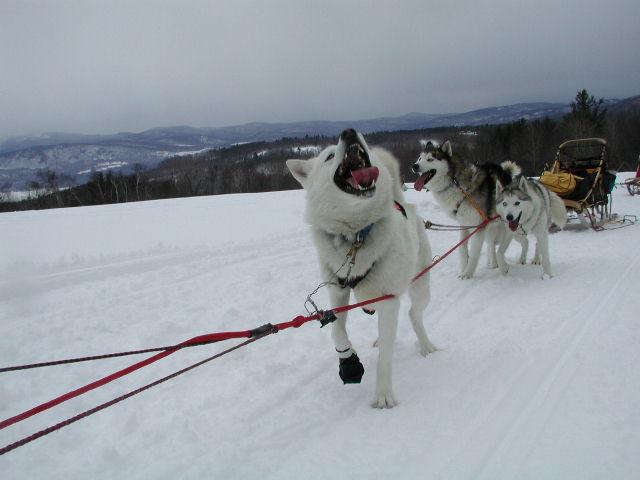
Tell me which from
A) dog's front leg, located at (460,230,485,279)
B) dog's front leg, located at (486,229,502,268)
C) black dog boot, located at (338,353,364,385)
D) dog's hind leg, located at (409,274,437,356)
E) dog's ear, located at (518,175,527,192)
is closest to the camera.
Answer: black dog boot, located at (338,353,364,385)

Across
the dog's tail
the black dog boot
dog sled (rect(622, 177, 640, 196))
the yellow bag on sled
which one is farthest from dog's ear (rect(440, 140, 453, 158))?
dog sled (rect(622, 177, 640, 196))

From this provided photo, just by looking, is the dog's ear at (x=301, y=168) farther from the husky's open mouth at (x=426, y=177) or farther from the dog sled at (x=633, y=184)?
the dog sled at (x=633, y=184)

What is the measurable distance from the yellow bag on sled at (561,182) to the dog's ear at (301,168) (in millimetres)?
6261

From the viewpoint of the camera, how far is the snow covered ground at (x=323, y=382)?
2.03m

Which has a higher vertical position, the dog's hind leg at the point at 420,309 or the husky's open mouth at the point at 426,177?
the husky's open mouth at the point at 426,177

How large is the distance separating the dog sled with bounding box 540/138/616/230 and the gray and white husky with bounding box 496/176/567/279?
7.68 feet

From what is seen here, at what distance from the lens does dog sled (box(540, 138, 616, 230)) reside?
734cm

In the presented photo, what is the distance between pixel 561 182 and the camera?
724cm

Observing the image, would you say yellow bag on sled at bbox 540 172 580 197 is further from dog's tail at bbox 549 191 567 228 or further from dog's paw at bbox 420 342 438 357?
dog's paw at bbox 420 342 438 357

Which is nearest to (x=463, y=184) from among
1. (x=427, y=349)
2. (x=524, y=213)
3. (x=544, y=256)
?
(x=524, y=213)

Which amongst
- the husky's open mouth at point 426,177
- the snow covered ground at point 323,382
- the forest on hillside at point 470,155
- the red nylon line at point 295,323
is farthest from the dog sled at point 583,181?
the forest on hillside at point 470,155

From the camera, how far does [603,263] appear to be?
5.34 metres

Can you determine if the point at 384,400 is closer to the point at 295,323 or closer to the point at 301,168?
the point at 295,323

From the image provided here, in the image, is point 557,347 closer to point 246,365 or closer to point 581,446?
point 581,446
